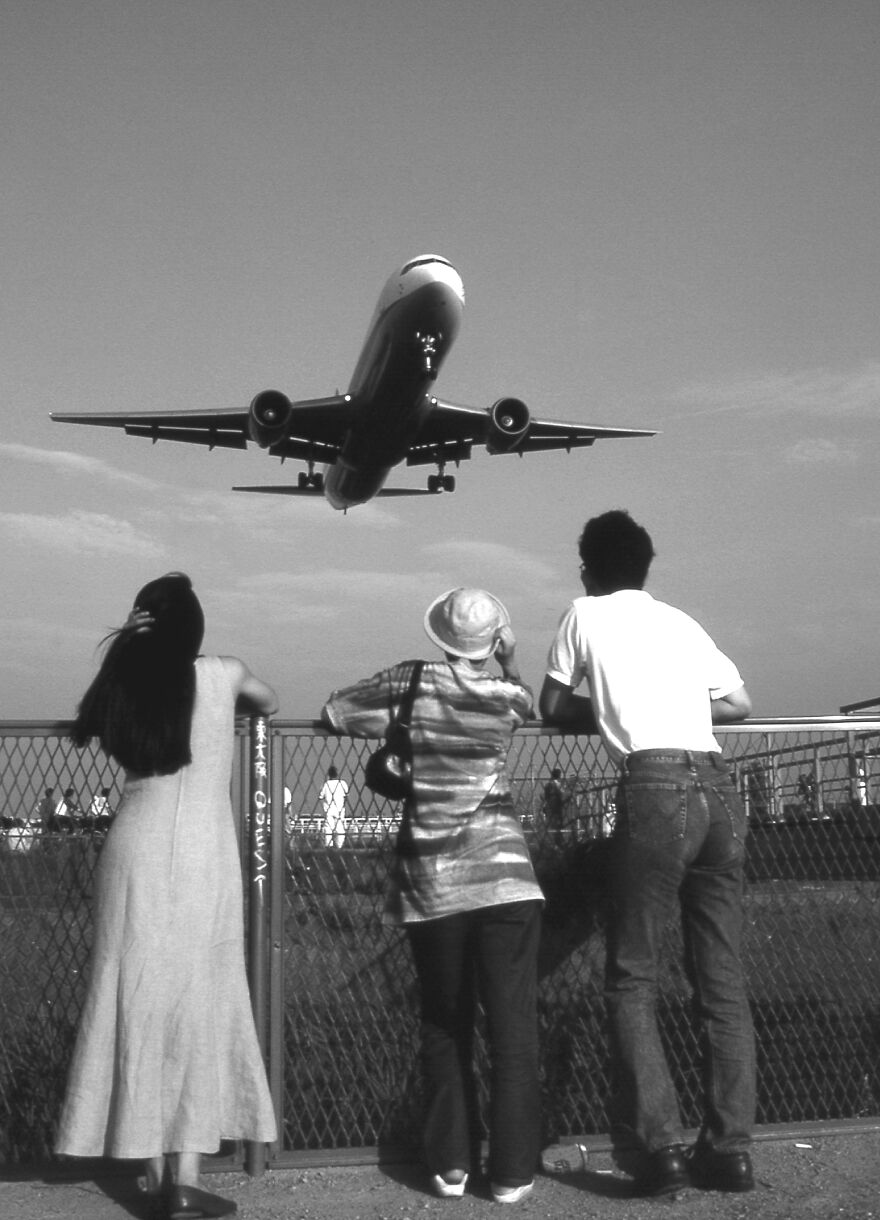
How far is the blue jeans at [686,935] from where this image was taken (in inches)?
146

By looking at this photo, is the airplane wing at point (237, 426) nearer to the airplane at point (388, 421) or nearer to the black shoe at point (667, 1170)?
the airplane at point (388, 421)

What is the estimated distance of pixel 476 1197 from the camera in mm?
3770

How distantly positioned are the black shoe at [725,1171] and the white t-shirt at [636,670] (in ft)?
3.91

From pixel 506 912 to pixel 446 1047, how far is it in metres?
0.44

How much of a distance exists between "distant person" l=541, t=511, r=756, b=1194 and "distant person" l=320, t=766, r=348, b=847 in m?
0.70

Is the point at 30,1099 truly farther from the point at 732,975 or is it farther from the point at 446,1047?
the point at 732,975

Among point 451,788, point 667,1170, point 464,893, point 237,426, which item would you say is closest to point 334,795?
point 451,788

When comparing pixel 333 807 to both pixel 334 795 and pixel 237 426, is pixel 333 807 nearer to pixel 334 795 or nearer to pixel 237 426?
pixel 334 795

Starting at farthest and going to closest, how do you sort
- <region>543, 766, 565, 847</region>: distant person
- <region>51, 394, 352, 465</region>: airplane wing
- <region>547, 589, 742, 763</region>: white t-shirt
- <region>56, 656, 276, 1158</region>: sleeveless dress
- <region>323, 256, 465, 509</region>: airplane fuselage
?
<region>51, 394, 352, 465</region>: airplane wing → <region>323, 256, 465, 509</region>: airplane fuselage → <region>543, 766, 565, 847</region>: distant person → <region>547, 589, 742, 763</region>: white t-shirt → <region>56, 656, 276, 1158</region>: sleeveless dress

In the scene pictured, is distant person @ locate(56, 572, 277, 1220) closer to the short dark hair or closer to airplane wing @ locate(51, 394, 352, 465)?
the short dark hair

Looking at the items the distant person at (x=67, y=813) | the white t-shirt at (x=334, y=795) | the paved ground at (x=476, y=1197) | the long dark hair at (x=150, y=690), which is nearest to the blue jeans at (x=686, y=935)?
the paved ground at (x=476, y=1197)

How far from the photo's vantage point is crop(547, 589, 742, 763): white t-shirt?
12.7 feet

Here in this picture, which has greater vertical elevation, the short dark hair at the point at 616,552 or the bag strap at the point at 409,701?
the short dark hair at the point at 616,552

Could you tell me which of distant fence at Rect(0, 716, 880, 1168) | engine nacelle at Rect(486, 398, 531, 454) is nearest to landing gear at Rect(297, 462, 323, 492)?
engine nacelle at Rect(486, 398, 531, 454)
